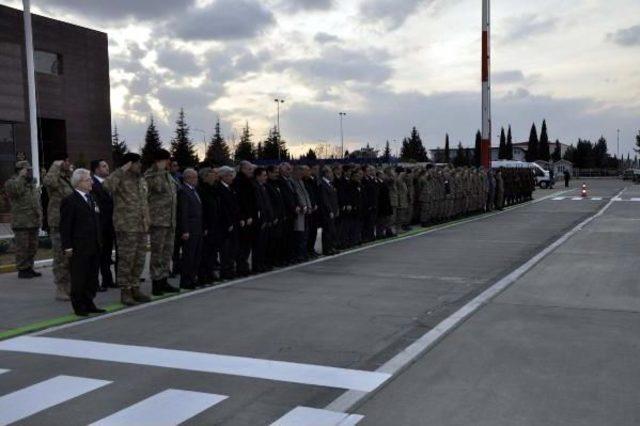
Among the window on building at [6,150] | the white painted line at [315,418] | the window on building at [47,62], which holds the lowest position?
the white painted line at [315,418]

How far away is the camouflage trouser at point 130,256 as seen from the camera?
8.63m

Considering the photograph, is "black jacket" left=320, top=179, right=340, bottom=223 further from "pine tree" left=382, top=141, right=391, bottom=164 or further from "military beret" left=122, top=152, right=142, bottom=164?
"pine tree" left=382, top=141, right=391, bottom=164

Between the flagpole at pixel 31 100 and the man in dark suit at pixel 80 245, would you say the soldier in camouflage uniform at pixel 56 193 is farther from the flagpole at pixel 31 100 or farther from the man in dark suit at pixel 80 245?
the flagpole at pixel 31 100

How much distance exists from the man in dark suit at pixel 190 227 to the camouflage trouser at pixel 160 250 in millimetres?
292

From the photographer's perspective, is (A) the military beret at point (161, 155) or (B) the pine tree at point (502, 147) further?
(B) the pine tree at point (502, 147)

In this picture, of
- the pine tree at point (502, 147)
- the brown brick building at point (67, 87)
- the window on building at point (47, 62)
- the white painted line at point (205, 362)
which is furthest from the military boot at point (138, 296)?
the pine tree at point (502, 147)

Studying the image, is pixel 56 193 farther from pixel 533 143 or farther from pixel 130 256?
pixel 533 143

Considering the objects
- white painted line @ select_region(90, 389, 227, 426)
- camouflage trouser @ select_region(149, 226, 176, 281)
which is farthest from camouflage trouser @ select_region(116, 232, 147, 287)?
white painted line @ select_region(90, 389, 227, 426)

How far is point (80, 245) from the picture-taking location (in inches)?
321

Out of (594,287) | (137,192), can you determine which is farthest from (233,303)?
(594,287)

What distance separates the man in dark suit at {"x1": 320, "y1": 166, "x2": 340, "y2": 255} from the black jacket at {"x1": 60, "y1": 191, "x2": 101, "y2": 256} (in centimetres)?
614

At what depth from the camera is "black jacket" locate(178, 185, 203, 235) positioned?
9.72 meters

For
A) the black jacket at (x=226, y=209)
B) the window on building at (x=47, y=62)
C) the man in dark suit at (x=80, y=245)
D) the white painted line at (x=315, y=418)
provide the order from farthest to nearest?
the window on building at (x=47, y=62)
the black jacket at (x=226, y=209)
the man in dark suit at (x=80, y=245)
the white painted line at (x=315, y=418)

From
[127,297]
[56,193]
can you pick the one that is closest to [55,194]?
[56,193]
